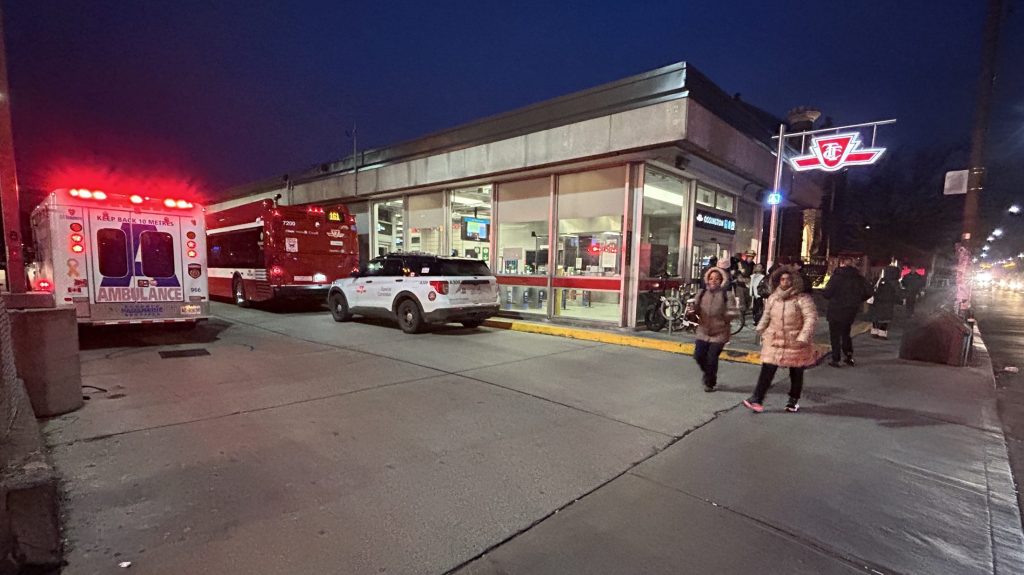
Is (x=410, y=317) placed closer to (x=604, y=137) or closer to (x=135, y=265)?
(x=135, y=265)

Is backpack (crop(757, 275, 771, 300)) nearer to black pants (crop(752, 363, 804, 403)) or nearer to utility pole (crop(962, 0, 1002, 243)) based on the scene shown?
utility pole (crop(962, 0, 1002, 243))

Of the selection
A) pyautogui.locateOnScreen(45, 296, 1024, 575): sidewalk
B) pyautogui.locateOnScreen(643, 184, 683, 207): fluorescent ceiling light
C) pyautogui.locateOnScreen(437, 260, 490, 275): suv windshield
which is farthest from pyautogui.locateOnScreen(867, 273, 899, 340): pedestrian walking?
pyautogui.locateOnScreen(437, 260, 490, 275): suv windshield

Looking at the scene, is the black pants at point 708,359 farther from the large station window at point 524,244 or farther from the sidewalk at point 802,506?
the large station window at point 524,244

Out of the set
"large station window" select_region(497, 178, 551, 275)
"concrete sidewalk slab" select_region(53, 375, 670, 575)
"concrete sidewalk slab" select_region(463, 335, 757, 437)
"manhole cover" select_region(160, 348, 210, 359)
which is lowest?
"manhole cover" select_region(160, 348, 210, 359)

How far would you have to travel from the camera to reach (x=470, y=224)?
1409 cm

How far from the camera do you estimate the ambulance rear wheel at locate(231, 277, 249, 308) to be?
14555 mm

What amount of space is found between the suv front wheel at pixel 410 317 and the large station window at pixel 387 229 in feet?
24.9

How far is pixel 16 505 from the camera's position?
7.27 feet

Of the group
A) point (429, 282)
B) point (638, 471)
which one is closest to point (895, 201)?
point (429, 282)

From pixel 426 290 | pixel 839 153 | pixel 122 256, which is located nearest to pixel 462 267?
pixel 426 290

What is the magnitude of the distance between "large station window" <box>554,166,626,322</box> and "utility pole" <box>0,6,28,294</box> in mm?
10074

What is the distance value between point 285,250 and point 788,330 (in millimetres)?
12587

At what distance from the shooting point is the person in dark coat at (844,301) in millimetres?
7168

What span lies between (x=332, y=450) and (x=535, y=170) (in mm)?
9126
